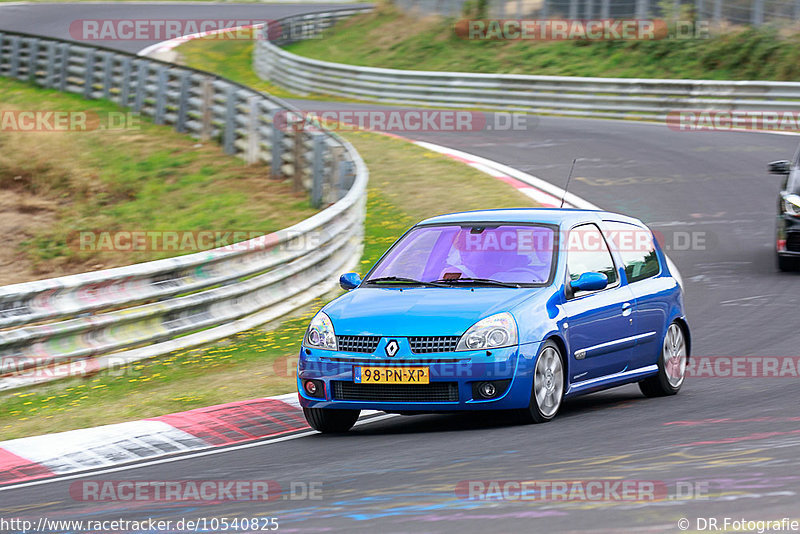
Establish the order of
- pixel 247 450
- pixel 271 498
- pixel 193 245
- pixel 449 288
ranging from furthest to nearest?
pixel 193 245 < pixel 449 288 < pixel 247 450 < pixel 271 498

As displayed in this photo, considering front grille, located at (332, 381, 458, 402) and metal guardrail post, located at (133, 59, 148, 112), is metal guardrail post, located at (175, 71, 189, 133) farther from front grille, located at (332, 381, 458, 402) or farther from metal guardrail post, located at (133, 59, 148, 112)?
front grille, located at (332, 381, 458, 402)

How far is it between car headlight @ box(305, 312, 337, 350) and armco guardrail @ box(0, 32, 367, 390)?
2742 millimetres

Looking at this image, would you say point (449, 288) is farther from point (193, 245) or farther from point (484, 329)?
point (193, 245)

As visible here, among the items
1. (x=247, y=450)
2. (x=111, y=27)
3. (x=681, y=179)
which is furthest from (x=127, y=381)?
(x=111, y=27)

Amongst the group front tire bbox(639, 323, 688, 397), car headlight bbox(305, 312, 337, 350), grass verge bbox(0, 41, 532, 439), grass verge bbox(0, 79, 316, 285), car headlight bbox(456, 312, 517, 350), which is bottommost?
grass verge bbox(0, 79, 316, 285)

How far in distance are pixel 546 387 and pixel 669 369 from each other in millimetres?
1836

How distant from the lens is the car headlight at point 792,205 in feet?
47.7

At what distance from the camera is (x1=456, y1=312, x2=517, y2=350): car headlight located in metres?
7.88

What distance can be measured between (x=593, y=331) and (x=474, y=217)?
122 cm

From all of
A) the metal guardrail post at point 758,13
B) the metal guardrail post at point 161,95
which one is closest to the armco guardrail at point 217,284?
the metal guardrail post at point 161,95

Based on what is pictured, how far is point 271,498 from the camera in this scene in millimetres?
6184

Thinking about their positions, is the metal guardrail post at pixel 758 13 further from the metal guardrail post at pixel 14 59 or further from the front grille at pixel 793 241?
the front grille at pixel 793 241

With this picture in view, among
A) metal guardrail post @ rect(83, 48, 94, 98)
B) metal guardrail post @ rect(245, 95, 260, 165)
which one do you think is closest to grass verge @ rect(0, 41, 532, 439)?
metal guardrail post @ rect(245, 95, 260, 165)

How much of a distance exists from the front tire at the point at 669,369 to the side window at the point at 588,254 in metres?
0.84
